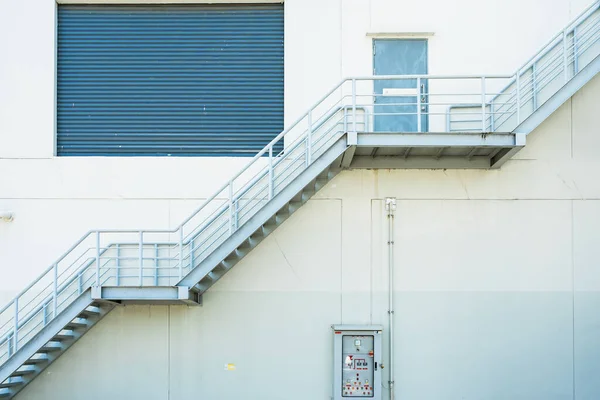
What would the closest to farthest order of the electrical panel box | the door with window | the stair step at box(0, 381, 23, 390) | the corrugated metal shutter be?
the stair step at box(0, 381, 23, 390), the electrical panel box, the door with window, the corrugated metal shutter

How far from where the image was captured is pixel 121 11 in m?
13.7

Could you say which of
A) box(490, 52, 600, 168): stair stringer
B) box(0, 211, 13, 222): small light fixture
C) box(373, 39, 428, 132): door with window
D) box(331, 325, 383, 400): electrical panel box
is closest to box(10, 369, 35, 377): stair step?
box(0, 211, 13, 222): small light fixture

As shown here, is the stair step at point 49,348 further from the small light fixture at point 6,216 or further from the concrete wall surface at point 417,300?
the small light fixture at point 6,216

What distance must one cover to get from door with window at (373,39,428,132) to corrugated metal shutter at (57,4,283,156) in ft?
6.26

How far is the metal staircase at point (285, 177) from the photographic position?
11562mm

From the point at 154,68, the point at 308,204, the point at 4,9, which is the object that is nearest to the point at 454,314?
the point at 308,204

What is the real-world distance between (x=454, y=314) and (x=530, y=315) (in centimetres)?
139

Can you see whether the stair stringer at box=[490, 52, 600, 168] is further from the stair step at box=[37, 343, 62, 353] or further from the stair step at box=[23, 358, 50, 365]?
the stair step at box=[23, 358, 50, 365]

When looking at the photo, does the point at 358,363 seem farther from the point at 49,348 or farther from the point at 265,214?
the point at 49,348

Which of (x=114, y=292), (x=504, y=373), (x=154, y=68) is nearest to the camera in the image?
(x=114, y=292)

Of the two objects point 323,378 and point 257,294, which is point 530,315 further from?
point 257,294

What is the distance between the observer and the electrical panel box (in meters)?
12.5

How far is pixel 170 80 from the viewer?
13.6 meters

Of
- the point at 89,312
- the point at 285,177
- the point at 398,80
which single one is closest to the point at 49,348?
the point at 89,312
